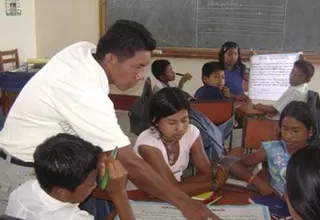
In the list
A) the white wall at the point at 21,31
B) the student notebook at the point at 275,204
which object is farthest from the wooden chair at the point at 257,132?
the white wall at the point at 21,31

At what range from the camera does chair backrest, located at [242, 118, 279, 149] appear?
2.31 metres

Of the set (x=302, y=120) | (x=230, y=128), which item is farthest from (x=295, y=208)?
(x=230, y=128)

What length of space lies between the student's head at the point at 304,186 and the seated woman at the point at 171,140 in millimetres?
808

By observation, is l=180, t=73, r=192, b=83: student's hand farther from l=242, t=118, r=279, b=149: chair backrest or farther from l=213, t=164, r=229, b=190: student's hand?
l=213, t=164, r=229, b=190: student's hand

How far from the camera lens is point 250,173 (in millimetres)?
1816

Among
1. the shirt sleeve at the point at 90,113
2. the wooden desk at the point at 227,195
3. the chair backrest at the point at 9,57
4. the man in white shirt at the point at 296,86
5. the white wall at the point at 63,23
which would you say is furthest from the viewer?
the white wall at the point at 63,23

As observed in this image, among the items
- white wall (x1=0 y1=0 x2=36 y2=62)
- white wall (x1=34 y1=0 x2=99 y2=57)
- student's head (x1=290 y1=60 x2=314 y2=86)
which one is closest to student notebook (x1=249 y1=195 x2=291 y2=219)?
student's head (x1=290 y1=60 x2=314 y2=86)

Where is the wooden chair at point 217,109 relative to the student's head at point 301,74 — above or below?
below

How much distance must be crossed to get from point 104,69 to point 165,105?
57 centimetres

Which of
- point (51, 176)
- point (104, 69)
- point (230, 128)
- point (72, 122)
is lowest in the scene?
point (230, 128)

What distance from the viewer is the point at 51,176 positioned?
1165 millimetres

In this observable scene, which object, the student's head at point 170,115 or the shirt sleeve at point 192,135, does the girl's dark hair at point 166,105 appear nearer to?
the student's head at point 170,115

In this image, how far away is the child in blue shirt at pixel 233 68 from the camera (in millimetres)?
4301

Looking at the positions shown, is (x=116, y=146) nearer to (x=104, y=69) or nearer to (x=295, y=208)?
(x=104, y=69)
